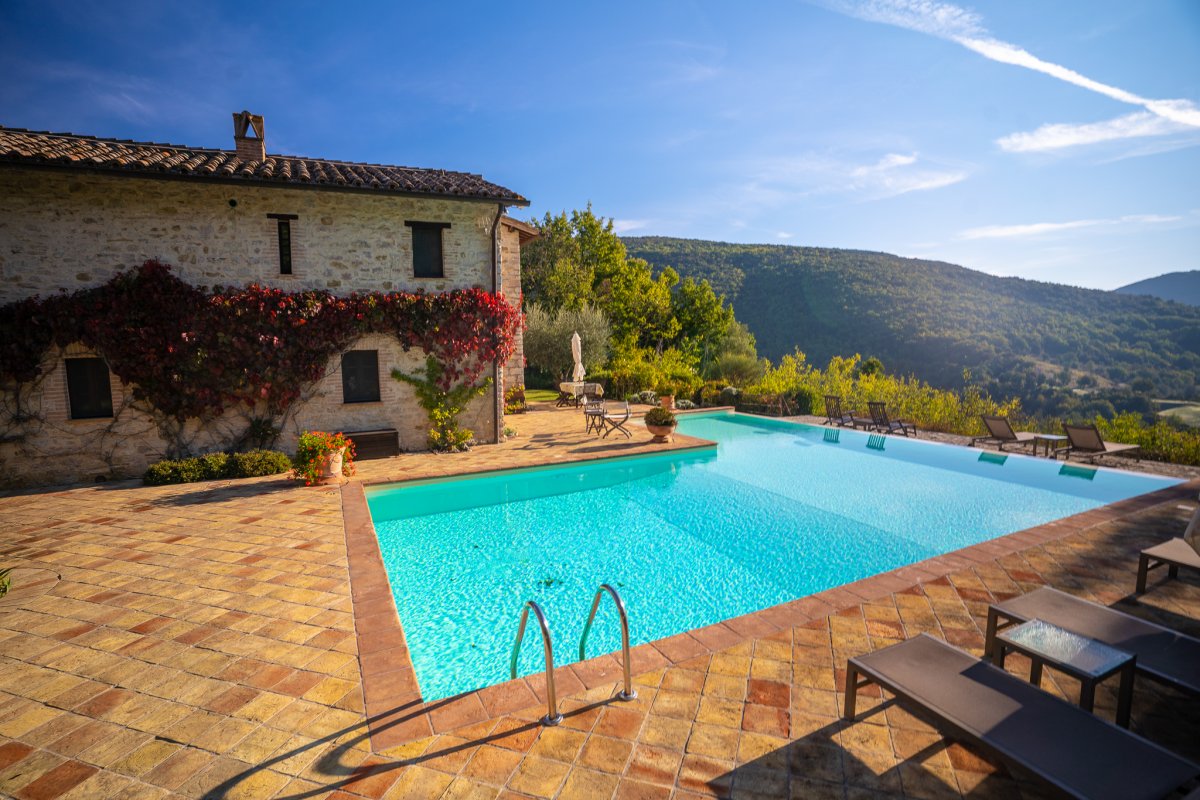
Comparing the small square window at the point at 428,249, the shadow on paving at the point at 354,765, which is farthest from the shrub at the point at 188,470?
the shadow on paving at the point at 354,765

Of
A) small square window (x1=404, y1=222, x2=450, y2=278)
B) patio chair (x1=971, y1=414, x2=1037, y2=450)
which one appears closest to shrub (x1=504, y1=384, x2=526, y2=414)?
small square window (x1=404, y1=222, x2=450, y2=278)

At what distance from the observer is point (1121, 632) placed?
3010 mm

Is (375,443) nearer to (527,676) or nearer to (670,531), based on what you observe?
(670,531)

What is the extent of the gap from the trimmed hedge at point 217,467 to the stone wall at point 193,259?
0.89 meters

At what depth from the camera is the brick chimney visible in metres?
10.2

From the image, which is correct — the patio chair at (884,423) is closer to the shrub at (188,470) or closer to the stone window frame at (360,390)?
the stone window frame at (360,390)

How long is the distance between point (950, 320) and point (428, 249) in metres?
42.5

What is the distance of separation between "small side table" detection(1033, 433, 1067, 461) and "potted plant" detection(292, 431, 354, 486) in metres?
13.4

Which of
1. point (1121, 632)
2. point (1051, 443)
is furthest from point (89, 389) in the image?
point (1051, 443)

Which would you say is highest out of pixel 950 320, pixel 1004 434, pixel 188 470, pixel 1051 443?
pixel 950 320

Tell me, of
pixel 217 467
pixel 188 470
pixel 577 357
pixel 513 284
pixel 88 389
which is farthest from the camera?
pixel 513 284

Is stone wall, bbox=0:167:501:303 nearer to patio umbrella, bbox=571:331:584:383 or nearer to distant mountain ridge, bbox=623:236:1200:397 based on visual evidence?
patio umbrella, bbox=571:331:584:383

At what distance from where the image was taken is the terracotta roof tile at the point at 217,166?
8281 mm

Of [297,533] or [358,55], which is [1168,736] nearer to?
[297,533]
